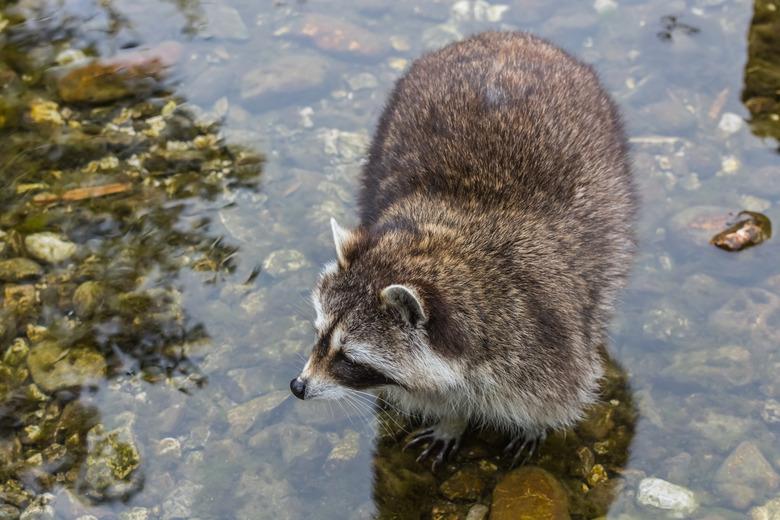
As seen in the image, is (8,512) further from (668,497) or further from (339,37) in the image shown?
(339,37)

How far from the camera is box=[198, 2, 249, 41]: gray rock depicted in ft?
25.0

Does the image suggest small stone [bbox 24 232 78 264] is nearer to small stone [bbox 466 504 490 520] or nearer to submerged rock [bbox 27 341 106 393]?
submerged rock [bbox 27 341 106 393]

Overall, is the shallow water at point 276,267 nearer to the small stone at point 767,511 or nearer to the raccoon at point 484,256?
the small stone at point 767,511

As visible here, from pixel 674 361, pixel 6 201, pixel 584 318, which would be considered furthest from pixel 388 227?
pixel 6 201

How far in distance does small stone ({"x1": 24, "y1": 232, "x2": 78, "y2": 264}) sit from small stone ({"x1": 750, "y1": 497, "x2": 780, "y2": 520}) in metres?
4.16

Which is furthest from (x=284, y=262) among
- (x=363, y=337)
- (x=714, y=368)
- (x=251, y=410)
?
(x=714, y=368)

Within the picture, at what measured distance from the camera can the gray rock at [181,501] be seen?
4.65m

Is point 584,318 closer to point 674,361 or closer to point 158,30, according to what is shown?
point 674,361

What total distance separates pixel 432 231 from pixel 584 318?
0.92 m

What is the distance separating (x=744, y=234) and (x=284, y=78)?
139 inches

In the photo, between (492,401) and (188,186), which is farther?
(188,186)

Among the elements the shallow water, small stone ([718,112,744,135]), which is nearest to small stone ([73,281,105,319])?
the shallow water

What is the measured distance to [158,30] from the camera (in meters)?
7.63

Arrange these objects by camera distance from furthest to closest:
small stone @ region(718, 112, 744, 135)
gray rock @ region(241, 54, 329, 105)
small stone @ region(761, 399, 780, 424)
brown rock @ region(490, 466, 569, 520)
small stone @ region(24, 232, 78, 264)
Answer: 1. gray rock @ region(241, 54, 329, 105)
2. small stone @ region(718, 112, 744, 135)
3. small stone @ region(24, 232, 78, 264)
4. small stone @ region(761, 399, 780, 424)
5. brown rock @ region(490, 466, 569, 520)
